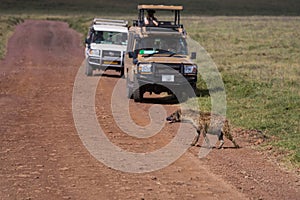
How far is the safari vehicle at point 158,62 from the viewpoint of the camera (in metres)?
15.0

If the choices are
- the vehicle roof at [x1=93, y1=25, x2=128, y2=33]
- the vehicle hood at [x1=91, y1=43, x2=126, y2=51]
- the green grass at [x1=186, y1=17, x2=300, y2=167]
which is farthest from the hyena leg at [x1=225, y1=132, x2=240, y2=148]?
the vehicle roof at [x1=93, y1=25, x2=128, y2=33]

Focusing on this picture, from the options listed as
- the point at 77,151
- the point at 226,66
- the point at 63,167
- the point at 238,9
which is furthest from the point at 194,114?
the point at 238,9

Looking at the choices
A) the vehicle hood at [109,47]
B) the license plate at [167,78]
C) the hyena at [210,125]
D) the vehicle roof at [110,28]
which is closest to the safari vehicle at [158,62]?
the license plate at [167,78]

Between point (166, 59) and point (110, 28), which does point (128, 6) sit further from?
point (166, 59)

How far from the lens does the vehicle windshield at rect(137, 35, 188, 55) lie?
1603cm

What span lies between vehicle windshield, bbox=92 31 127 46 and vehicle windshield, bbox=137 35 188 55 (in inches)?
208

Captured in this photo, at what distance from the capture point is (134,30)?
16781mm

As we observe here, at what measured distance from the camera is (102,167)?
8633 mm

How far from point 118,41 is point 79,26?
32769 millimetres

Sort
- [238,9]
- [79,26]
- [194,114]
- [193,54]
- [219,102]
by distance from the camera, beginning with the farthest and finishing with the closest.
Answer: [238,9] → [79,26] → [193,54] → [219,102] → [194,114]

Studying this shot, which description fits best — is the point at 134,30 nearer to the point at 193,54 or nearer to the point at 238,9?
the point at 193,54

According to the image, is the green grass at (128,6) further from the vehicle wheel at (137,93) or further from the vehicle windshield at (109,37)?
the vehicle wheel at (137,93)

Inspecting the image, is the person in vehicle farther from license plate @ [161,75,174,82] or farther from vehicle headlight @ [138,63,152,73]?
license plate @ [161,75,174,82]

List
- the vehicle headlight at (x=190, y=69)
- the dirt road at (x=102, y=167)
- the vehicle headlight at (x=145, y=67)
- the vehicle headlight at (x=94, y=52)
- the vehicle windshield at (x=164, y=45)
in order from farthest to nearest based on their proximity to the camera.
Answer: the vehicle headlight at (x=94, y=52)
the vehicle windshield at (x=164, y=45)
the vehicle headlight at (x=190, y=69)
the vehicle headlight at (x=145, y=67)
the dirt road at (x=102, y=167)
